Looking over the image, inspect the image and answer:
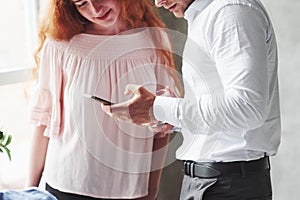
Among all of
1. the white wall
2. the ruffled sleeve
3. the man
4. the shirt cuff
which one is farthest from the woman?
the white wall

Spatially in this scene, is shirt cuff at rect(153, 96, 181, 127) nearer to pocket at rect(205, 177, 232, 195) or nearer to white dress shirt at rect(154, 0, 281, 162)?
white dress shirt at rect(154, 0, 281, 162)

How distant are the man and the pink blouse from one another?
0.14 meters

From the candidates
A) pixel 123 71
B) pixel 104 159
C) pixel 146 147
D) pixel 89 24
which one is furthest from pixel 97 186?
pixel 89 24

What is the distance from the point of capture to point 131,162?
1603 mm

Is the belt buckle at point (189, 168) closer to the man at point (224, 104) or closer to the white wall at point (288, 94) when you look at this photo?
the man at point (224, 104)

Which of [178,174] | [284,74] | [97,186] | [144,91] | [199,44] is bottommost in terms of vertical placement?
[178,174]

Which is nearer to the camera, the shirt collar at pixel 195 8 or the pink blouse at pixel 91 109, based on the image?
the shirt collar at pixel 195 8

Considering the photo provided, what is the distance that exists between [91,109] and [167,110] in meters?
0.33

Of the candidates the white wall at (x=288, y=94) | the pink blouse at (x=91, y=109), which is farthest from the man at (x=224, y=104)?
the white wall at (x=288, y=94)

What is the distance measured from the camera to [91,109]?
1.55 meters

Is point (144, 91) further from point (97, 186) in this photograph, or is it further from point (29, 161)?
point (29, 161)

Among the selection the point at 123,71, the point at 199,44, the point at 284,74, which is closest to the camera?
the point at 199,44

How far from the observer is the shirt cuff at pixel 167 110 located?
4.20ft

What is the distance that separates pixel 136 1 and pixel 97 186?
52 centimetres
